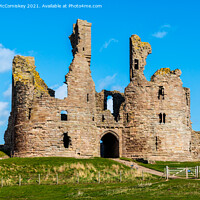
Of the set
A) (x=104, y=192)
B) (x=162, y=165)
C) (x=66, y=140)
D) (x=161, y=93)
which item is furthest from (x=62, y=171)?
(x=161, y=93)

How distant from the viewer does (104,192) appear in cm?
2820

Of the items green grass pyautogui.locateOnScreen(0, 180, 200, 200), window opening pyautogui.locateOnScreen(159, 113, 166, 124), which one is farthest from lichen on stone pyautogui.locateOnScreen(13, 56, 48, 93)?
green grass pyautogui.locateOnScreen(0, 180, 200, 200)

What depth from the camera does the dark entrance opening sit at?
174 ft

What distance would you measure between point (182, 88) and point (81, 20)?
1449 cm

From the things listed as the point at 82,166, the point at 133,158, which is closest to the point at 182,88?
the point at 133,158

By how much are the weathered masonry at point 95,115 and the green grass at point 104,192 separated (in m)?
14.7

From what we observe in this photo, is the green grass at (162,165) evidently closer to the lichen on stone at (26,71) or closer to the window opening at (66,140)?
the window opening at (66,140)

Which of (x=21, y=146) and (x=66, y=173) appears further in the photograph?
(x=21, y=146)

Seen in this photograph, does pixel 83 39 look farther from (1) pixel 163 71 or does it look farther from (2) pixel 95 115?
(1) pixel 163 71

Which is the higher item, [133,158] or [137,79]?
[137,79]

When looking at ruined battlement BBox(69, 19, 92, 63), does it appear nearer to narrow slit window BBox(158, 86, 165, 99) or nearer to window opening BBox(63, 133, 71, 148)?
window opening BBox(63, 133, 71, 148)

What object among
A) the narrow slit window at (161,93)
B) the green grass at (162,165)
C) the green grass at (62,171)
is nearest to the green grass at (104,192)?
the green grass at (62,171)

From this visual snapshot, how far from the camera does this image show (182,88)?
53.9 metres

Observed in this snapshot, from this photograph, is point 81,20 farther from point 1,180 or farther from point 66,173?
point 1,180
